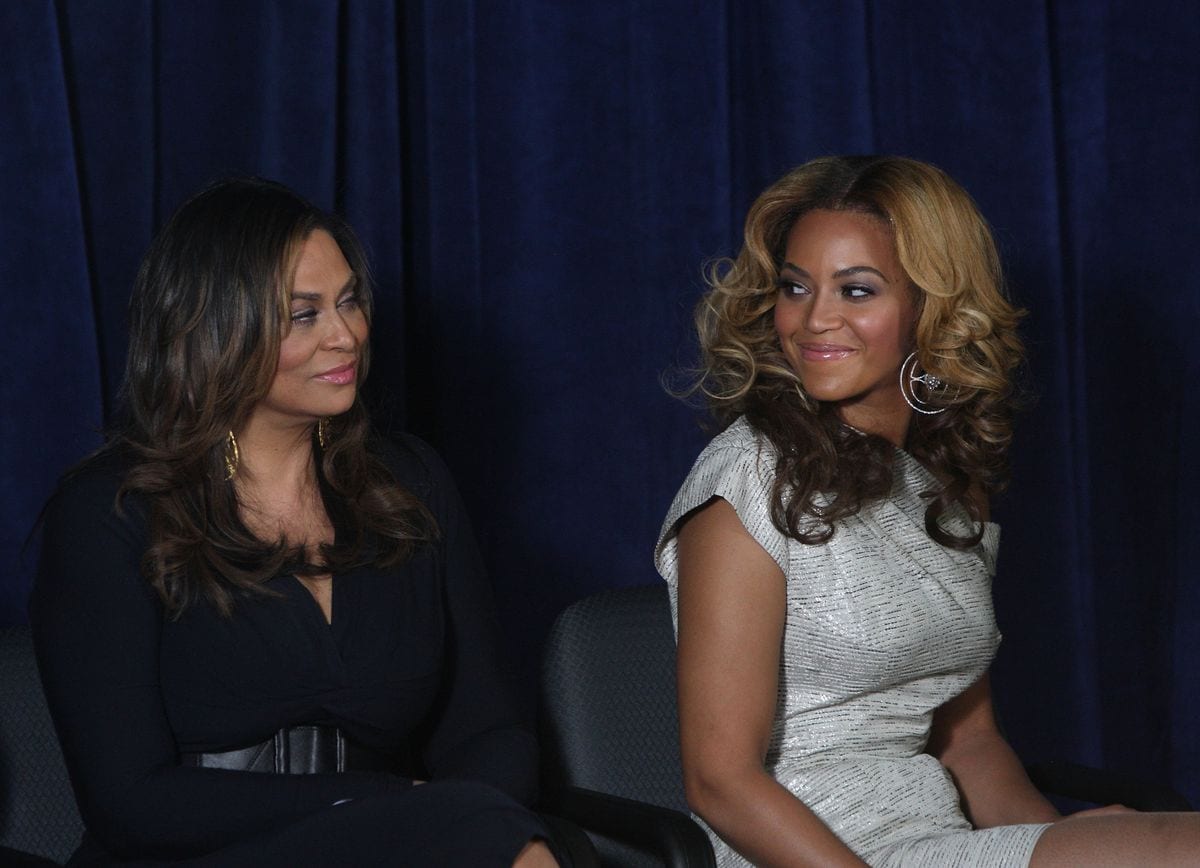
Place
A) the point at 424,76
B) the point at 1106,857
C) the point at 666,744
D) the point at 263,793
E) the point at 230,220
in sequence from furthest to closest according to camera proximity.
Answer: the point at 424,76, the point at 666,744, the point at 230,220, the point at 263,793, the point at 1106,857

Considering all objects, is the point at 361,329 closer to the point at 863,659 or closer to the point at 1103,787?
the point at 863,659

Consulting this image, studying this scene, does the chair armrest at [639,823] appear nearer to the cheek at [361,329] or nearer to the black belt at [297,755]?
the black belt at [297,755]

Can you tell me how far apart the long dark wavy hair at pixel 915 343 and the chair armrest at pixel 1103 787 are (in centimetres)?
36

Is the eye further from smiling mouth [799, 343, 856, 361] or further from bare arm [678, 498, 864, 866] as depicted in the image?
bare arm [678, 498, 864, 866]

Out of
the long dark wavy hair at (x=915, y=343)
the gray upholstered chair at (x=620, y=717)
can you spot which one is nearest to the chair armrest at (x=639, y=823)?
the gray upholstered chair at (x=620, y=717)

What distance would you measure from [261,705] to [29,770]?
12.4 inches

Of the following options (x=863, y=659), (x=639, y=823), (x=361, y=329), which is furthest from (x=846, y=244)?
(x=639, y=823)

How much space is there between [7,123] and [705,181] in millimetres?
1229

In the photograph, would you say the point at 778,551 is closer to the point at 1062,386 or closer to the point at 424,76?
the point at 424,76

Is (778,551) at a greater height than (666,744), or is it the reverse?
(778,551)

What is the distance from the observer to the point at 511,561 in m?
2.74

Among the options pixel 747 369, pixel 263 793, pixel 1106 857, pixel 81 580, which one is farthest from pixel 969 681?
pixel 81 580

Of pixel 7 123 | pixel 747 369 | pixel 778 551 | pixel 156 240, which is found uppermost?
pixel 7 123

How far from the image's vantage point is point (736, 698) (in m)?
1.81
